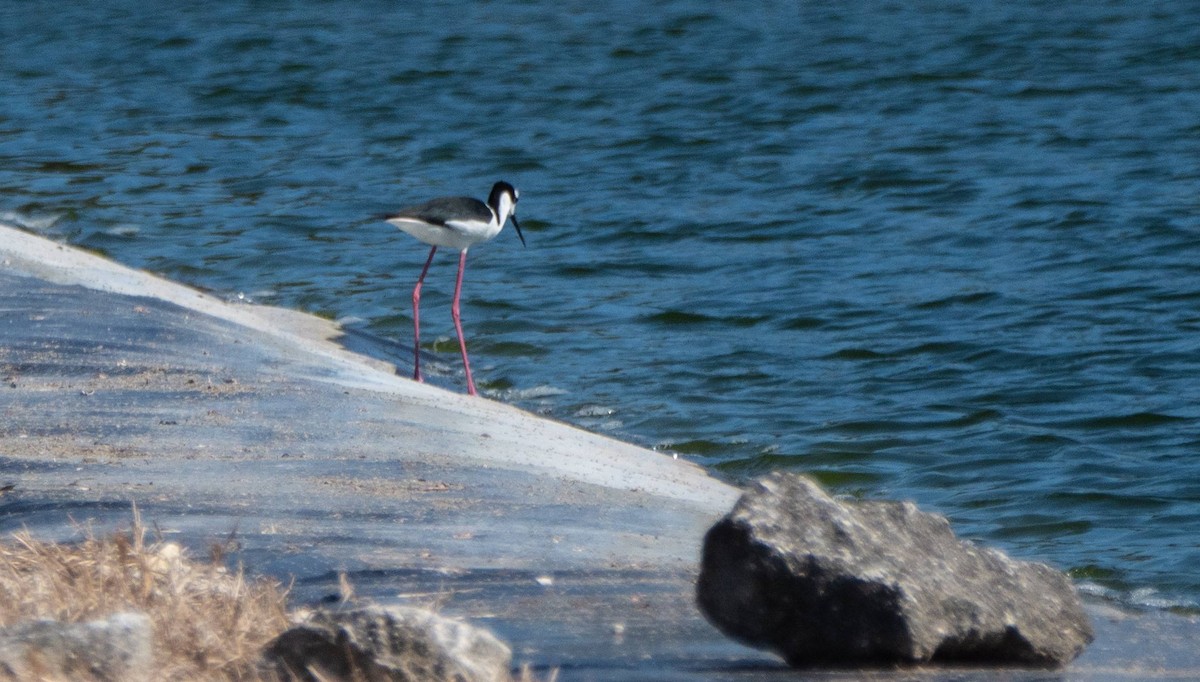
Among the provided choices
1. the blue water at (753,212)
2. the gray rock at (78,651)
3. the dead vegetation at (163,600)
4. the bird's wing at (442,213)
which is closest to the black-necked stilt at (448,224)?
the bird's wing at (442,213)

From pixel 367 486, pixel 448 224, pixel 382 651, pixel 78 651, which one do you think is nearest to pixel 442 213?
pixel 448 224

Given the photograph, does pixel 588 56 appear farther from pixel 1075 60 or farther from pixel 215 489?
pixel 215 489

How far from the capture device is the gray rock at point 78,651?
2998mm

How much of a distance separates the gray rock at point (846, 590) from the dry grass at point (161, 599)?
102cm

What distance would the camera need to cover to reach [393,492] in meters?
5.48

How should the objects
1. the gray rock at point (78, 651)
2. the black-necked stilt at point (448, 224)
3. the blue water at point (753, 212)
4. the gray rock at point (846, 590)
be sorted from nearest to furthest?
the gray rock at point (78, 651) → the gray rock at point (846, 590) → the blue water at point (753, 212) → the black-necked stilt at point (448, 224)

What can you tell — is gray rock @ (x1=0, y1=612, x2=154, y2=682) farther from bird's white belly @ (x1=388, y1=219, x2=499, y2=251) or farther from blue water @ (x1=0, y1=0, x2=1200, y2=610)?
bird's white belly @ (x1=388, y1=219, x2=499, y2=251)

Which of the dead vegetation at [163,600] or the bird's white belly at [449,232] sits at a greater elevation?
the dead vegetation at [163,600]

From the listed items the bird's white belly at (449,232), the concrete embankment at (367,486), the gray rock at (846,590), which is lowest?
the bird's white belly at (449,232)

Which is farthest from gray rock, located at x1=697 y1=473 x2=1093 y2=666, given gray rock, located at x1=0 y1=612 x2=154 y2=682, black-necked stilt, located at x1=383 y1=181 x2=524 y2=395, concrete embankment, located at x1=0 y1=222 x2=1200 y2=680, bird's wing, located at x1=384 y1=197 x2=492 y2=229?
bird's wing, located at x1=384 y1=197 x2=492 y2=229

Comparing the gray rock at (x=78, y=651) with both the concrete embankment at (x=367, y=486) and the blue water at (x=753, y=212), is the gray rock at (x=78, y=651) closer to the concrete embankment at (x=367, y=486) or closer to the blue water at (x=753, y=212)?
the concrete embankment at (x=367, y=486)

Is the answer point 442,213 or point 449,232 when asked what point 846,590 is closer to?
point 442,213

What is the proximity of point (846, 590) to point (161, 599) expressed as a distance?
4.86 ft

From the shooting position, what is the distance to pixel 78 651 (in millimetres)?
3031
